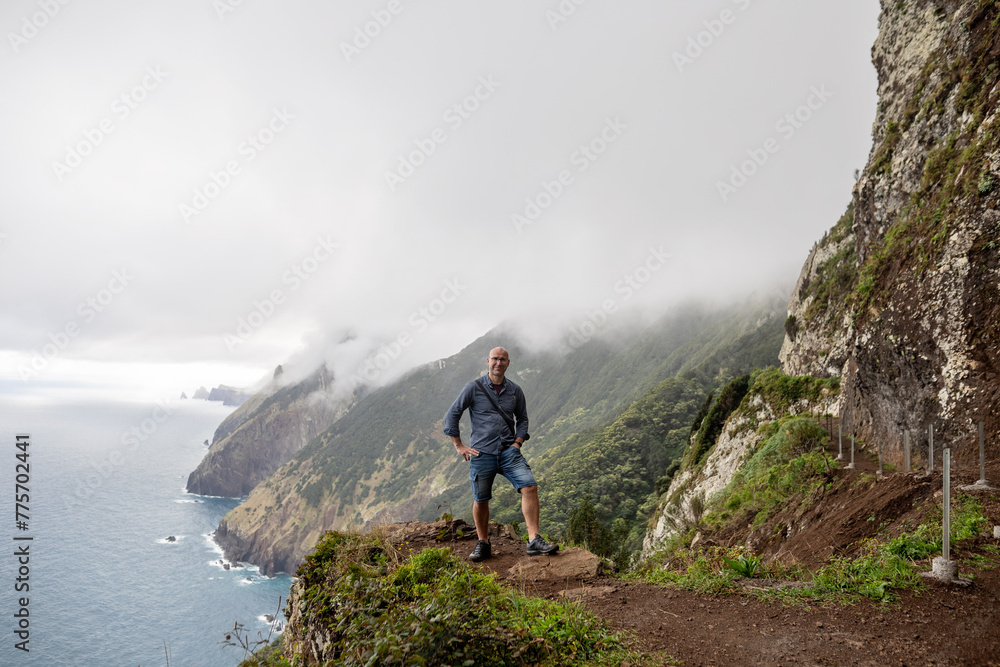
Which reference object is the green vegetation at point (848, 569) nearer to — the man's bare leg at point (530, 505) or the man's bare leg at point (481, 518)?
the man's bare leg at point (530, 505)

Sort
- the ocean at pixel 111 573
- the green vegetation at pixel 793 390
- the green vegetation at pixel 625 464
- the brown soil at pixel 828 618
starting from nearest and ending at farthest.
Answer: the brown soil at pixel 828 618
the green vegetation at pixel 793 390
the green vegetation at pixel 625 464
the ocean at pixel 111 573

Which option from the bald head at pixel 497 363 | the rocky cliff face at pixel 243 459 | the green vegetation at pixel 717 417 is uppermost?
the bald head at pixel 497 363

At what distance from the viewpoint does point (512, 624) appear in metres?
3.20

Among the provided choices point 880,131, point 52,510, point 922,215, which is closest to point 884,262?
point 922,215

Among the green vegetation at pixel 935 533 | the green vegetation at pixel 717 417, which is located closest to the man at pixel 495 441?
the green vegetation at pixel 935 533

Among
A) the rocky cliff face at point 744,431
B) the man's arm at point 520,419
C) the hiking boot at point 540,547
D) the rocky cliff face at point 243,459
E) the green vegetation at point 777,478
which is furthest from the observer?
the rocky cliff face at point 243,459

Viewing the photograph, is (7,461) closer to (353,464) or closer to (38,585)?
(38,585)

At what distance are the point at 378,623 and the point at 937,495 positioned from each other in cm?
680

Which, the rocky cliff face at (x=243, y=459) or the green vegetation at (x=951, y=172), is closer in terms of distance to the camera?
the green vegetation at (x=951, y=172)

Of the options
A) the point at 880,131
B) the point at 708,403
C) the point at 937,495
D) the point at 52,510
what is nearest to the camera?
the point at 937,495

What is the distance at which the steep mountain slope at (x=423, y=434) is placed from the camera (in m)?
110

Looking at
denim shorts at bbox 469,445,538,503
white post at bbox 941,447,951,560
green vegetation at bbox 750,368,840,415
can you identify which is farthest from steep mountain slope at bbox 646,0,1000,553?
denim shorts at bbox 469,445,538,503

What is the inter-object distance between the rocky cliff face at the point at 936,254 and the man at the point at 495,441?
6.62 m

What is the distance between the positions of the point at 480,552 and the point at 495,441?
152cm
